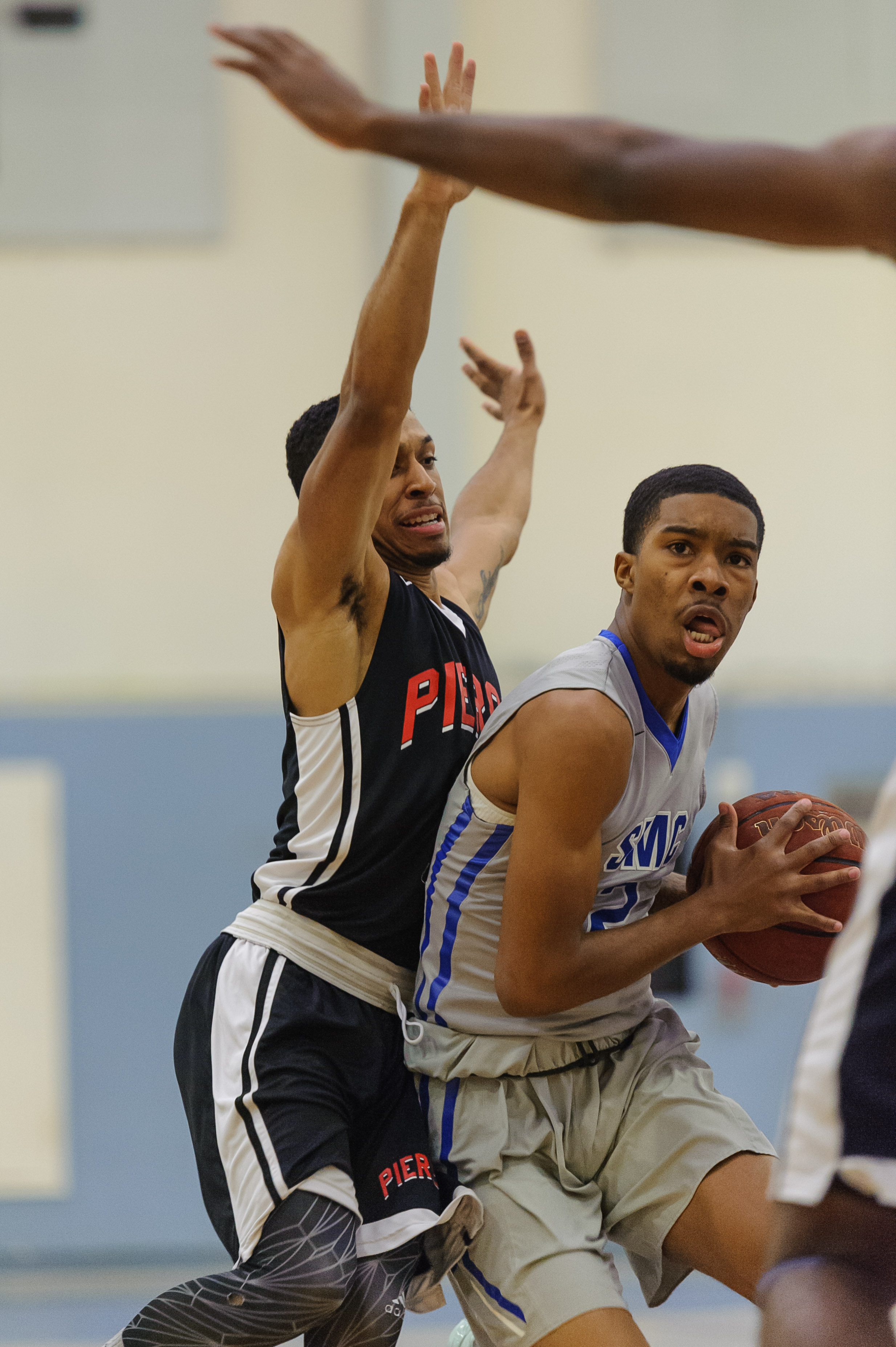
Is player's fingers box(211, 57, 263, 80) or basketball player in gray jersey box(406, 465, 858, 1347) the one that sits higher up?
player's fingers box(211, 57, 263, 80)

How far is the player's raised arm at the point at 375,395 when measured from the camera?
249 cm

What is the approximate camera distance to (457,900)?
8.27 feet

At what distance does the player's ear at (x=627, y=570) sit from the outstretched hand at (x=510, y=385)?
1.15 meters

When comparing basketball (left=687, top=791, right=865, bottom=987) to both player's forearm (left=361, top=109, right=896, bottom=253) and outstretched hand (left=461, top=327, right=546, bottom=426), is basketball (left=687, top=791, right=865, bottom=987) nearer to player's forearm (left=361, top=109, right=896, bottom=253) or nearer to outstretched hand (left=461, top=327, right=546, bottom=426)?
player's forearm (left=361, top=109, right=896, bottom=253)

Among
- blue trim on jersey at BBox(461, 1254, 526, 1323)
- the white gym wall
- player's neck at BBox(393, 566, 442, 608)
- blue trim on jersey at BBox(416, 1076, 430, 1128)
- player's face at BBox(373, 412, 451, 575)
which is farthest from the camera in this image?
the white gym wall

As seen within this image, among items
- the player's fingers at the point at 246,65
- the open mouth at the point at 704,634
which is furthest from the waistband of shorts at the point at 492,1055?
the player's fingers at the point at 246,65

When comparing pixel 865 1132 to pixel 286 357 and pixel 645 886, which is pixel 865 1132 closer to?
pixel 645 886

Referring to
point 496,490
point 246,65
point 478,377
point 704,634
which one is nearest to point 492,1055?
point 704,634

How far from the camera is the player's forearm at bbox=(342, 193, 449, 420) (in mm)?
2484

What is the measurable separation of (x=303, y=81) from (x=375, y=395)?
67 cm

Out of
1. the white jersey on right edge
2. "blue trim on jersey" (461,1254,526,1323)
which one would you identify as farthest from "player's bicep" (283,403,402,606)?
"blue trim on jersey" (461,1254,526,1323)

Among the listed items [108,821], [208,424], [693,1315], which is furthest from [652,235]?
[693,1315]

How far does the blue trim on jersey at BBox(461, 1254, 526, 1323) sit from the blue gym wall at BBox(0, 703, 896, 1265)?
3.22 m

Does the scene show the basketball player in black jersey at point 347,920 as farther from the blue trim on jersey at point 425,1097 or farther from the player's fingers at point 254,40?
the player's fingers at point 254,40
